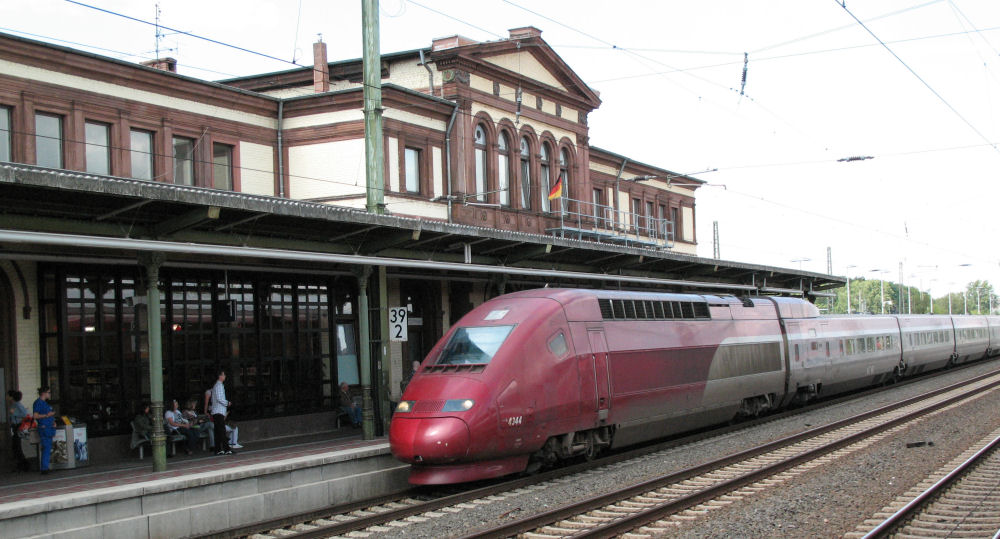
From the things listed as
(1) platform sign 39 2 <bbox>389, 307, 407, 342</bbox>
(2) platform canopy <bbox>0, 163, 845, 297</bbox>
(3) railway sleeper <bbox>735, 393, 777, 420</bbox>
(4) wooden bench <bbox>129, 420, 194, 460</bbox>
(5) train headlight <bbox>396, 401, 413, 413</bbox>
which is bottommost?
(3) railway sleeper <bbox>735, 393, 777, 420</bbox>

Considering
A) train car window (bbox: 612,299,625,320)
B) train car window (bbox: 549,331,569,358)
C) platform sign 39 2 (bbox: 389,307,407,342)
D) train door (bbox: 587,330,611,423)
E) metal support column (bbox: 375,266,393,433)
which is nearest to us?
train car window (bbox: 549,331,569,358)

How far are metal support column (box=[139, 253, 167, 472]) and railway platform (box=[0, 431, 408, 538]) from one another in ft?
1.14

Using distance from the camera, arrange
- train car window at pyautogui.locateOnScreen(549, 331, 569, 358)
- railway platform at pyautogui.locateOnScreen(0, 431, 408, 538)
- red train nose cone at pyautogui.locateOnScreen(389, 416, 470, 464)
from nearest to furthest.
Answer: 1. railway platform at pyautogui.locateOnScreen(0, 431, 408, 538)
2. red train nose cone at pyautogui.locateOnScreen(389, 416, 470, 464)
3. train car window at pyautogui.locateOnScreen(549, 331, 569, 358)

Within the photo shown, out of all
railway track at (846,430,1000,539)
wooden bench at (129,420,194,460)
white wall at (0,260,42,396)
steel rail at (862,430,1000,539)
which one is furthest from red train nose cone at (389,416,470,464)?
white wall at (0,260,42,396)

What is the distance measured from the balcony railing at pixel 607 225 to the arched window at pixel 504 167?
2.24 m

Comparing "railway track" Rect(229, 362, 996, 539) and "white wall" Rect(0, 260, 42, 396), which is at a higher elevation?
"white wall" Rect(0, 260, 42, 396)

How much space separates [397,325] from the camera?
54.2ft

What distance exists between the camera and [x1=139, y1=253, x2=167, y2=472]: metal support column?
1236 centimetres

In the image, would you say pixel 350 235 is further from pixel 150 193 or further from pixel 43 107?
pixel 43 107

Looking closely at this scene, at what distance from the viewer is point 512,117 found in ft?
94.3

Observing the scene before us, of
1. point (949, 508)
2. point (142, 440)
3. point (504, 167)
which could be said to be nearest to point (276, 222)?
point (142, 440)

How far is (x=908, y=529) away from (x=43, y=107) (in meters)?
17.5

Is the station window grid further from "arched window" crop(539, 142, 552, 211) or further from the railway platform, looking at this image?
"arched window" crop(539, 142, 552, 211)

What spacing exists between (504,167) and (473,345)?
16013mm
